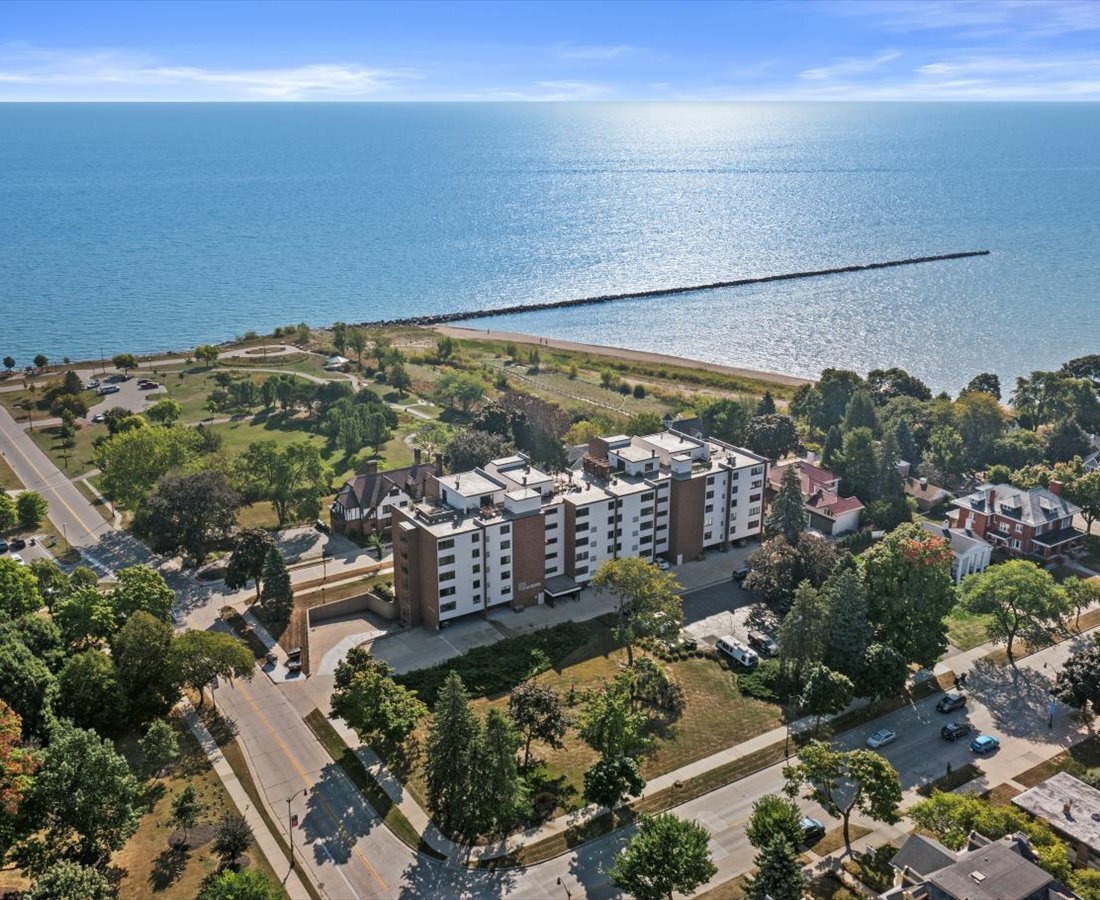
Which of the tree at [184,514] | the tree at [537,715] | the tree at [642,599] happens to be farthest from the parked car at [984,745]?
the tree at [184,514]

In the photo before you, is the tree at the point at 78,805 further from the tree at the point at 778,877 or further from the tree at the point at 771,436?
the tree at the point at 771,436

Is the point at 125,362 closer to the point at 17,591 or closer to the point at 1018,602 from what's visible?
the point at 17,591

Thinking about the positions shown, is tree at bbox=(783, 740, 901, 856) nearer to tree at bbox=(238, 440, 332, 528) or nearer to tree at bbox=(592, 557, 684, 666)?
tree at bbox=(592, 557, 684, 666)

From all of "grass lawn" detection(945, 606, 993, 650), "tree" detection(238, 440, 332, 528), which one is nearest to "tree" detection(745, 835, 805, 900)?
"grass lawn" detection(945, 606, 993, 650)

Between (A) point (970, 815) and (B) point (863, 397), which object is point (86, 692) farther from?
(B) point (863, 397)

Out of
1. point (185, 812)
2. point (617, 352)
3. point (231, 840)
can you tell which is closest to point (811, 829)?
point (231, 840)

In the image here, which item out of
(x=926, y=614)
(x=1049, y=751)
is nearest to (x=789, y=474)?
(x=926, y=614)
